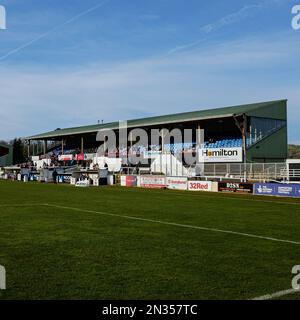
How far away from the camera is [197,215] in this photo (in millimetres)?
17250

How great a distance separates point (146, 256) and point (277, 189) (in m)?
22.7

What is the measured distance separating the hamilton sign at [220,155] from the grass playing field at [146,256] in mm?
28711

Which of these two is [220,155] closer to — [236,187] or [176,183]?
[176,183]

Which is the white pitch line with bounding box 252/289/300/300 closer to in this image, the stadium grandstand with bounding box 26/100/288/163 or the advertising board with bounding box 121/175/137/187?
the advertising board with bounding box 121/175/137/187

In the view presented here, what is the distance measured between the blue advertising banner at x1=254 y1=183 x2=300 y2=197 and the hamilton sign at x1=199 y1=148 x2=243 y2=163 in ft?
42.5

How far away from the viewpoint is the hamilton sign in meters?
44.4

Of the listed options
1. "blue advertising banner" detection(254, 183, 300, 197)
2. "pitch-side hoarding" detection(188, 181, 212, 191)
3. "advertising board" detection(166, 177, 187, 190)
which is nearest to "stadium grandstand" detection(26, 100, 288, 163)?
"advertising board" detection(166, 177, 187, 190)

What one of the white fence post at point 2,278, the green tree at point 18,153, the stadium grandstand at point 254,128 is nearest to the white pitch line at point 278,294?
the white fence post at point 2,278

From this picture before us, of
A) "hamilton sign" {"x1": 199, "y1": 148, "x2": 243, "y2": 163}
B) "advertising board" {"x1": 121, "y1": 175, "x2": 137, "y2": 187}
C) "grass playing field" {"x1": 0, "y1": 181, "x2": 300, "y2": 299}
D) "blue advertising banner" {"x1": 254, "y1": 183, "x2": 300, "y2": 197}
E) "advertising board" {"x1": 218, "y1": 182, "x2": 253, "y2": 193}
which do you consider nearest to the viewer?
"grass playing field" {"x1": 0, "y1": 181, "x2": 300, "y2": 299}

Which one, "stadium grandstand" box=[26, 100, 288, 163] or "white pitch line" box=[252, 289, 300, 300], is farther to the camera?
"stadium grandstand" box=[26, 100, 288, 163]

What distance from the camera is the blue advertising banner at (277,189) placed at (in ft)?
94.7

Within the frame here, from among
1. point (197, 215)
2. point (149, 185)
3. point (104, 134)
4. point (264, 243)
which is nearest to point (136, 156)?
point (104, 134)

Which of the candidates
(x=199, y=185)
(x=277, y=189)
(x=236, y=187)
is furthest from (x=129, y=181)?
(x=277, y=189)

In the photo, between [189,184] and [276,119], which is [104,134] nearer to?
[276,119]
